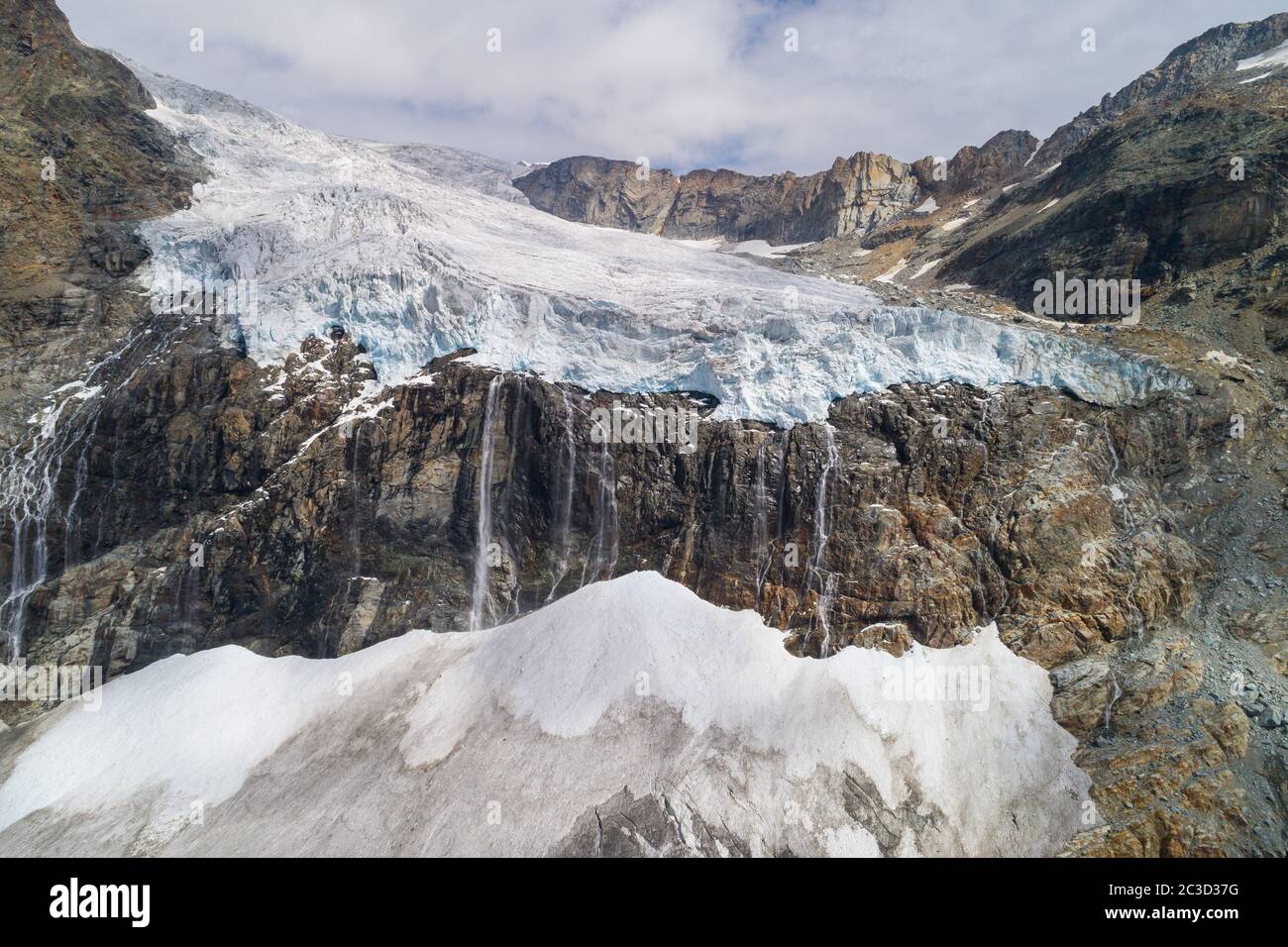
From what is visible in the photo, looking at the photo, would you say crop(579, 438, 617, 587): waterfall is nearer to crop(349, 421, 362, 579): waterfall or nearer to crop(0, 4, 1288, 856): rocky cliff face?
crop(0, 4, 1288, 856): rocky cliff face

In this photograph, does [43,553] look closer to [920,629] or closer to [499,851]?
[499,851]

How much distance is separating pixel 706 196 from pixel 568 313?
247ft

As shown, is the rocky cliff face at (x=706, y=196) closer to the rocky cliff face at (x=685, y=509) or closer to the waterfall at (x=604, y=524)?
the rocky cliff face at (x=685, y=509)

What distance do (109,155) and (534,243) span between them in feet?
75.8

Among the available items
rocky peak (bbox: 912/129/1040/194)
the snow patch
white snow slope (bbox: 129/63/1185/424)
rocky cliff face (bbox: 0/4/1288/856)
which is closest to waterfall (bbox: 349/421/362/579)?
rocky cliff face (bbox: 0/4/1288/856)

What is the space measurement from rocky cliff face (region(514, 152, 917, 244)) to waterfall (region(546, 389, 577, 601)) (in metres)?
70.1

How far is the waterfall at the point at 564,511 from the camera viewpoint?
23897 mm

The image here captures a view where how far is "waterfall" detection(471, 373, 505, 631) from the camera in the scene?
23.5m

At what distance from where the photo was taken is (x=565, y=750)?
715 inches

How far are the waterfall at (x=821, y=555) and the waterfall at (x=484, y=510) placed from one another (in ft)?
40.5

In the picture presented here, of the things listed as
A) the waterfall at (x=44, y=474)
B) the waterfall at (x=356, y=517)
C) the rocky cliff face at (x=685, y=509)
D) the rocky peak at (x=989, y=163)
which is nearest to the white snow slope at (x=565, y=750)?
the rocky cliff face at (x=685, y=509)

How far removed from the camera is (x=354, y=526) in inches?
961

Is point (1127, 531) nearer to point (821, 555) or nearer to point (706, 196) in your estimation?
point (821, 555)
